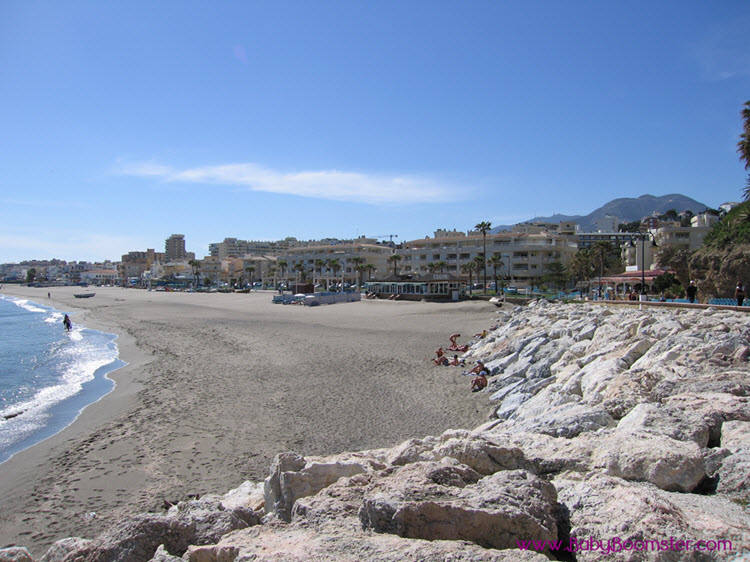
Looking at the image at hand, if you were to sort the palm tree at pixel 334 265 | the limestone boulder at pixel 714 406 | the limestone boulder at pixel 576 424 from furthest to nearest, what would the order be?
1. the palm tree at pixel 334 265
2. the limestone boulder at pixel 576 424
3. the limestone boulder at pixel 714 406

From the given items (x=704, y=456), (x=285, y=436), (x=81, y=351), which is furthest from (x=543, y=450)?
(x=81, y=351)

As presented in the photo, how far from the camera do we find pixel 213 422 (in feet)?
37.5

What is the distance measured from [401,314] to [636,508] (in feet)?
116

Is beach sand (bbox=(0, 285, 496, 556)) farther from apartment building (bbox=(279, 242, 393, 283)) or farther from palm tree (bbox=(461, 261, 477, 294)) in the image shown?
apartment building (bbox=(279, 242, 393, 283))

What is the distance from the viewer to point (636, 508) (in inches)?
132

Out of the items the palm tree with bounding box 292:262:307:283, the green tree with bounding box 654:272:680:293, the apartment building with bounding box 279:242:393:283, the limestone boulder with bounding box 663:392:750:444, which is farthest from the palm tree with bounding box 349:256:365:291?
the limestone boulder with bounding box 663:392:750:444

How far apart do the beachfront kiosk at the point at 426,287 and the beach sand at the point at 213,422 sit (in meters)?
29.3

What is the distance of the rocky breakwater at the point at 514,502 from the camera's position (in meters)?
3.19

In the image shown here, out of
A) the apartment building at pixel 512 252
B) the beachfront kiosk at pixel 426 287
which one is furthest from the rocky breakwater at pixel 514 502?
the apartment building at pixel 512 252

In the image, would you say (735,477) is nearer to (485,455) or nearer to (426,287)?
(485,455)

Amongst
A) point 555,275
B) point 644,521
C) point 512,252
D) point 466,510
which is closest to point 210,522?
point 466,510

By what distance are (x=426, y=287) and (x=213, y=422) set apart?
4463 cm

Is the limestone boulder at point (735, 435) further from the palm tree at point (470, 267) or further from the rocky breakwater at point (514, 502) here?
the palm tree at point (470, 267)

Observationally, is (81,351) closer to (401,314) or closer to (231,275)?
(401,314)
